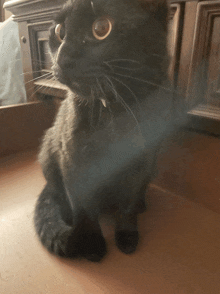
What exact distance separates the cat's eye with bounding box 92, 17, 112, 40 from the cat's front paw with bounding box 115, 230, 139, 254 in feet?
1.63

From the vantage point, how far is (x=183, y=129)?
76 centimetres

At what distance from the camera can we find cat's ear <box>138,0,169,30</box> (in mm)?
449

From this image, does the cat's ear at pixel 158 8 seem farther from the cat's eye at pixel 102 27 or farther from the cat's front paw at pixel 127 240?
the cat's front paw at pixel 127 240

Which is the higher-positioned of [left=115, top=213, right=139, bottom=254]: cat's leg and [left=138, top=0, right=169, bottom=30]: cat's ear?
[left=138, top=0, right=169, bottom=30]: cat's ear

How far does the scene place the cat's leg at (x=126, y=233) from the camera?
604 millimetres

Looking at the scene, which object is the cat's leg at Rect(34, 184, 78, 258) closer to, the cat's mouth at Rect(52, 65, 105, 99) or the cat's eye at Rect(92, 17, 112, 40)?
the cat's mouth at Rect(52, 65, 105, 99)

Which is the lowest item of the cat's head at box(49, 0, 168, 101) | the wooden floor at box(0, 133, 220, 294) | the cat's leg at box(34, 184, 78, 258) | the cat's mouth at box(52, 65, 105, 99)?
the wooden floor at box(0, 133, 220, 294)

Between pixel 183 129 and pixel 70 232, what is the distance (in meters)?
0.48

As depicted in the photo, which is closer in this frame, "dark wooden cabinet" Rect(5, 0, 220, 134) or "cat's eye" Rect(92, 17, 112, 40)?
"cat's eye" Rect(92, 17, 112, 40)

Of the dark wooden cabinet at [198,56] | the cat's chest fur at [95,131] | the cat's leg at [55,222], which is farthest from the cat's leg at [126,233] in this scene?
the dark wooden cabinet at [198,56]

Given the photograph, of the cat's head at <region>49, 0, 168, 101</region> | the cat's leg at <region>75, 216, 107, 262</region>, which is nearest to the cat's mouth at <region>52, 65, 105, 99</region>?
the cat's head at <region>49, 0, 168, 101</region>

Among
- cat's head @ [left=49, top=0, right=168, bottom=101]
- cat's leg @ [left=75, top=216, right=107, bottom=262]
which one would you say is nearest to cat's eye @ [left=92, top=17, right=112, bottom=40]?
cat's head @ [left=49, top=0, right=168, bottom=101]

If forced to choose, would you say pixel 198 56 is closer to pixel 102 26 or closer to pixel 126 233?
pixel 102 26

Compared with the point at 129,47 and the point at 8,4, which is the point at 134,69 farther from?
the point at 8,4
